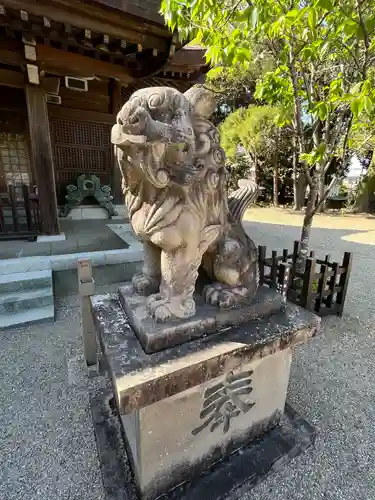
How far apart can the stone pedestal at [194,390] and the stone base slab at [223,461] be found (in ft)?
0.11

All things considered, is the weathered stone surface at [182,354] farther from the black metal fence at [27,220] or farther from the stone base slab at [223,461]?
the black metal fence at [27,220]

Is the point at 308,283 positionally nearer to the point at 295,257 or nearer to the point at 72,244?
the point at 295,257

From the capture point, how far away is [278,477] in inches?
55.7

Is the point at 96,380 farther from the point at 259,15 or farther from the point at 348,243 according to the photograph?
the point at 348,243

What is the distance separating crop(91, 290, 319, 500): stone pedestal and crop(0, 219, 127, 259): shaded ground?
2.58 metres

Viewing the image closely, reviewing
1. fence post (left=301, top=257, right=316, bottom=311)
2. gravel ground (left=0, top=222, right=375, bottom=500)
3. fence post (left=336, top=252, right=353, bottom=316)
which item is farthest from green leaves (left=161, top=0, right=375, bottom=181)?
gravel ground (left=0, top=222, right=375, bottom=500)

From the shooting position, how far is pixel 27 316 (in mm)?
2854

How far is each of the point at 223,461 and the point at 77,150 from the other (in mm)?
6465

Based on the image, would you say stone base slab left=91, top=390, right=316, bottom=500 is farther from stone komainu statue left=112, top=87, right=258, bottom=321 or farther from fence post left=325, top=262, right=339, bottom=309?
fence post left=325, top=262, right=339, bottom=309

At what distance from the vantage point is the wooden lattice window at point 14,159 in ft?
20.4

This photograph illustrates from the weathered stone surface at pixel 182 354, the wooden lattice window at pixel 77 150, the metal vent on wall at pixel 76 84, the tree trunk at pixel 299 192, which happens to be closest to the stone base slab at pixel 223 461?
the weathered stone surface at pixel 182 354

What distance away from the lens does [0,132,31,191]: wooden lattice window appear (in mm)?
6207

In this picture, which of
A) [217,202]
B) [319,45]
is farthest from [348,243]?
[217,202]

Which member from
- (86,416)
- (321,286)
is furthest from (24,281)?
(321,286)
